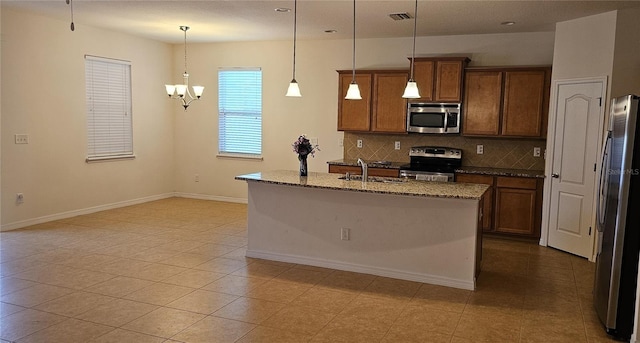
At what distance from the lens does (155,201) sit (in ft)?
27.0

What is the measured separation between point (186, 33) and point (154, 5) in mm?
1865

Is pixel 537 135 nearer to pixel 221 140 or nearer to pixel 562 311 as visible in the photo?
pixel 562 311

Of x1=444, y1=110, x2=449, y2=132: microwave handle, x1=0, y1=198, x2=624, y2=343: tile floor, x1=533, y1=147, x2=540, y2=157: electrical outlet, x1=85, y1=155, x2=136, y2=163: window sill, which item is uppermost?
x1=444, y1=110, x2=449, y2=132: microwave handle

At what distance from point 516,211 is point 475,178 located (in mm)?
612

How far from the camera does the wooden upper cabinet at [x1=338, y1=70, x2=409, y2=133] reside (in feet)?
22.2

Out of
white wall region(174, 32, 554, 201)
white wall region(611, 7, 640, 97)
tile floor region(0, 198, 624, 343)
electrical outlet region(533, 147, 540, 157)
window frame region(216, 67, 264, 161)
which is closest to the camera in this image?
tile floor region(0, 198, 624, 343)

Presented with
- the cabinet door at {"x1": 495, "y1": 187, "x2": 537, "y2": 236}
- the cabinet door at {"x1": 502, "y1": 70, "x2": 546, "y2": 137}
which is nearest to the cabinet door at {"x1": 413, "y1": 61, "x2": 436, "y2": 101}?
the cabinet door at {"x1": 502, "y1": 70, "x2": 546, "y2": 137}

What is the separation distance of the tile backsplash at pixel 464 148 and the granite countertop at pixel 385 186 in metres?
2.10

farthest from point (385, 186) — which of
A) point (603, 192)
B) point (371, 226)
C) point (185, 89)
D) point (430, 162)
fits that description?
point (185, 89)

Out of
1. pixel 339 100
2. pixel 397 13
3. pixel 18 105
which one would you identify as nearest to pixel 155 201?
pixel 18 105

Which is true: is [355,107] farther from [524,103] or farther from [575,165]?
[575,165]

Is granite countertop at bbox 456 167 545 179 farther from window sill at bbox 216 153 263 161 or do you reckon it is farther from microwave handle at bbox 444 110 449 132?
window sill at bbox 216 153 263 161

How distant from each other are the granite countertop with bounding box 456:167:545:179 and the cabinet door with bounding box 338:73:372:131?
58.6 inches

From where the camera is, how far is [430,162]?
6711mm
